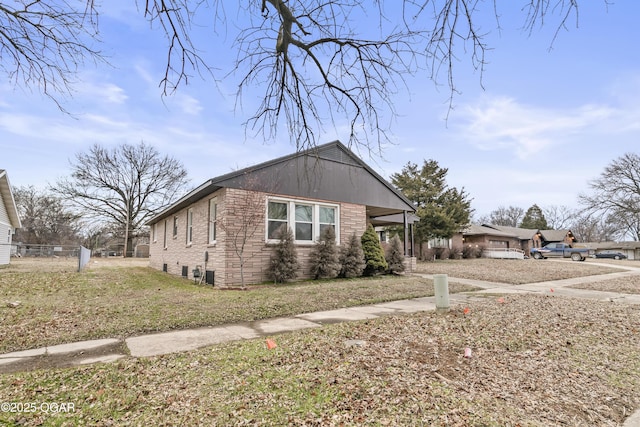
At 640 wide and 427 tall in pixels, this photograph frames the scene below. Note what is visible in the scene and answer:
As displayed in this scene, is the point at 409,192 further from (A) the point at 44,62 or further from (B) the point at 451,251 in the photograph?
(A) the point at 44,62

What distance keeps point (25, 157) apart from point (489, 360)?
9.28 m

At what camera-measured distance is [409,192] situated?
26.0 m

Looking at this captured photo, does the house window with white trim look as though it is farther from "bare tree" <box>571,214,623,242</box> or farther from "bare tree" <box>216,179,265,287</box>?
"bare tree" <box>571,214,623,242</box>

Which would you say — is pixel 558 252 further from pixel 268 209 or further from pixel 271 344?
pixel 271 344

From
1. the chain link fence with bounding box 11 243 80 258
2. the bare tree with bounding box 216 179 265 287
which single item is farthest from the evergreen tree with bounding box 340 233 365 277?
the chain link fence with bounding box 11 243 80 258

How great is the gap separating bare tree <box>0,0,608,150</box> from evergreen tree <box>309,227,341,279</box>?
24.3ft

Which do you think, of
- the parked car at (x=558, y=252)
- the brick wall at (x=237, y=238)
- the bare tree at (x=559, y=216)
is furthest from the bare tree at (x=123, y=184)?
the bare tree at (x=559, y=216)

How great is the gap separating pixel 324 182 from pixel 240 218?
12.0 ft

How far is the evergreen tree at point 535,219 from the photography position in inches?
2137

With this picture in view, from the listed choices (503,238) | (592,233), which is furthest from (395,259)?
(592,233)

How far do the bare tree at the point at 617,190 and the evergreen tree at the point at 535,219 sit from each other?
22.6 metres

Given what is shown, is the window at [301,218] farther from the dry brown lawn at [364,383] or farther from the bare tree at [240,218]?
the dry brown lawn at [364,383]

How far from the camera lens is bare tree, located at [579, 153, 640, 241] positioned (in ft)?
102

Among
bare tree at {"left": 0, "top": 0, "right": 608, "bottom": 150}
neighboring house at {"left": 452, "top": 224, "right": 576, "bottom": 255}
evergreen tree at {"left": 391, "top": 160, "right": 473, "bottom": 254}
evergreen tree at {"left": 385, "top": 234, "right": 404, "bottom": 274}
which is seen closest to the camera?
bare tree at {"left": 0, "top": 0, "right": 608, "bottom": 150}
